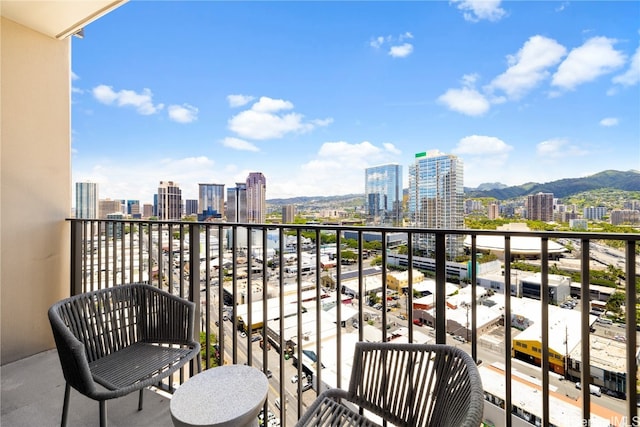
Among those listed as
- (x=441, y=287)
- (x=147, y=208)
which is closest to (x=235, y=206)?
(x=147, y=208)

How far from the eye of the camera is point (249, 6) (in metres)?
9.89

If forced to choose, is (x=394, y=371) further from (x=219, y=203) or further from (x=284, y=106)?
(x=284, y=106)

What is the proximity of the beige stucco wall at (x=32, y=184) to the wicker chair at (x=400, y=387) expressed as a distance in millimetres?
3127

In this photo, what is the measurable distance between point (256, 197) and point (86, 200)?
201 centimetres

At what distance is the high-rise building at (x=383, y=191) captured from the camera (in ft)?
13.9

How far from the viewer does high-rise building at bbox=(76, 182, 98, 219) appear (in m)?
3.15

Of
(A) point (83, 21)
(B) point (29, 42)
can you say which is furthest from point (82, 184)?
(A) point (83, 21)

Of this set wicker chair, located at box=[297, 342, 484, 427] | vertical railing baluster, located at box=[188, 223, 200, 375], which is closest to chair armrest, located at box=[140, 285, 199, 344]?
vertical railing baluster, located at box=[188, 223, 200, 375]

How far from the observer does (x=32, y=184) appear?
2.78 metres

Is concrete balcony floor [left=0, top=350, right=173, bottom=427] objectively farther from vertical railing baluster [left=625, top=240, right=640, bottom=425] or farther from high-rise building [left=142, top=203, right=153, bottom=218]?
vertical railing baluster [left=625, top=240, right=640, bottom=425]

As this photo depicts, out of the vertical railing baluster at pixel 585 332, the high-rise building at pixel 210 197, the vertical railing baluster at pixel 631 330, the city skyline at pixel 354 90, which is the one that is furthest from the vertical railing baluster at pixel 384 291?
the city skyline at pixel 354 90

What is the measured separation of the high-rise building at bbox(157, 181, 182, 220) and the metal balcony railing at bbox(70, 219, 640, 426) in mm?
642

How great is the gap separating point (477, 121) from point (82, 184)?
1659 cm

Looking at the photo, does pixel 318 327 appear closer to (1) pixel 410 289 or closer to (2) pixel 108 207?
(1) pixel 410 289
